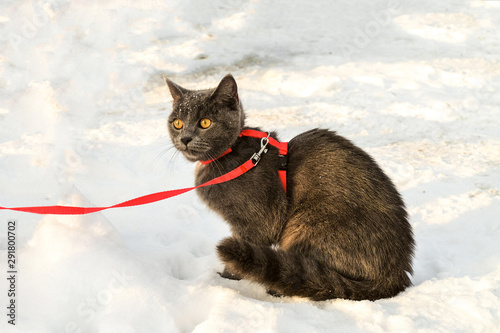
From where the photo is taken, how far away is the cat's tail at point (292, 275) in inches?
84.6

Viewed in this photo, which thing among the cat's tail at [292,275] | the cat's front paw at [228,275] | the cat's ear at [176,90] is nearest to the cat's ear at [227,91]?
the cat's ear at [176,90]

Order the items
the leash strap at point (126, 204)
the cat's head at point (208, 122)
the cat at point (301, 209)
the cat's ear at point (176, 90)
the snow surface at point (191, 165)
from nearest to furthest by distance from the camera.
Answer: the snow surface at point (191, 165) < the cat at point (301, 209) < the leash strap at point (126, 204) < the cat's head at point (208, 122) < the cat's ear at point (176, 90)

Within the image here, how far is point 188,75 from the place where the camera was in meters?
5.46

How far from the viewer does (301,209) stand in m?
2.43

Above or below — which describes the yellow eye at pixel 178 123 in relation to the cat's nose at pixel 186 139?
above

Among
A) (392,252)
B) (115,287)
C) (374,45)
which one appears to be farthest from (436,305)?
(374,45)

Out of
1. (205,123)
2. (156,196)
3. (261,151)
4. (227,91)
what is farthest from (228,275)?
(227,91)

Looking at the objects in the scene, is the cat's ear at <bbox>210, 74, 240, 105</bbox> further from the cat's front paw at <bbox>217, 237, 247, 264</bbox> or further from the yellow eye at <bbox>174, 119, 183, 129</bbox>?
the cat's front paw at <bbox>217, 237, 247, 264</bbox>

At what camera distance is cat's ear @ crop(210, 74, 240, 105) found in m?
2.44

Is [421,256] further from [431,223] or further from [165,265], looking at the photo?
[165,265]

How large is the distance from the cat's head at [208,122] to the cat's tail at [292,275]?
53 cm

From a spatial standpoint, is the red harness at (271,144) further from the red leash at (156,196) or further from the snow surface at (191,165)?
the snow surface at (191,165)

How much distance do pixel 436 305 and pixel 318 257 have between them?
574 millimetres

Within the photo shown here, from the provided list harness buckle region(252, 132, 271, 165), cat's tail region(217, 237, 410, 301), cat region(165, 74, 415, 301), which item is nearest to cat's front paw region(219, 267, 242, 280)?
cat region(165, 74, 415, 301)
